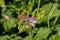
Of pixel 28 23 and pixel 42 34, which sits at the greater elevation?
pixel 28 23

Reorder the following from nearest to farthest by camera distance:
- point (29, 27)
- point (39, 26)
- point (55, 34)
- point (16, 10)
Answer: point (29, 27) < point (55, 34) < point (39, 26) < point (16, 10)

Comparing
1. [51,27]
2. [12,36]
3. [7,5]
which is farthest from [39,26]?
[7,5]

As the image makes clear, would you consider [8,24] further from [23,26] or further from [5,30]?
[23,26]

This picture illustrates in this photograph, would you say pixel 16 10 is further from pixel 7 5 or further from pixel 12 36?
pixel 12 36

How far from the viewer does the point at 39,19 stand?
2051 millimetres

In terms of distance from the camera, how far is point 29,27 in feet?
6.05

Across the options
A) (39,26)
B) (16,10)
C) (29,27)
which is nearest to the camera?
(29,27)

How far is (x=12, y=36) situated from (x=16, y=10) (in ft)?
1.19

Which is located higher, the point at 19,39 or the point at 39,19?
the point at 39,19

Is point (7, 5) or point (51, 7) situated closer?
point (51, 7)

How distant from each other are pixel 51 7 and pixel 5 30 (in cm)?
Answer: 51

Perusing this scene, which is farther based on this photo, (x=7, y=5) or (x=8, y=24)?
(x=7, y=5)

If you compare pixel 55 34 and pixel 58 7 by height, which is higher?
pixel 58 7

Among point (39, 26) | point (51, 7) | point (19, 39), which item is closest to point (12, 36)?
point (19, 39)
